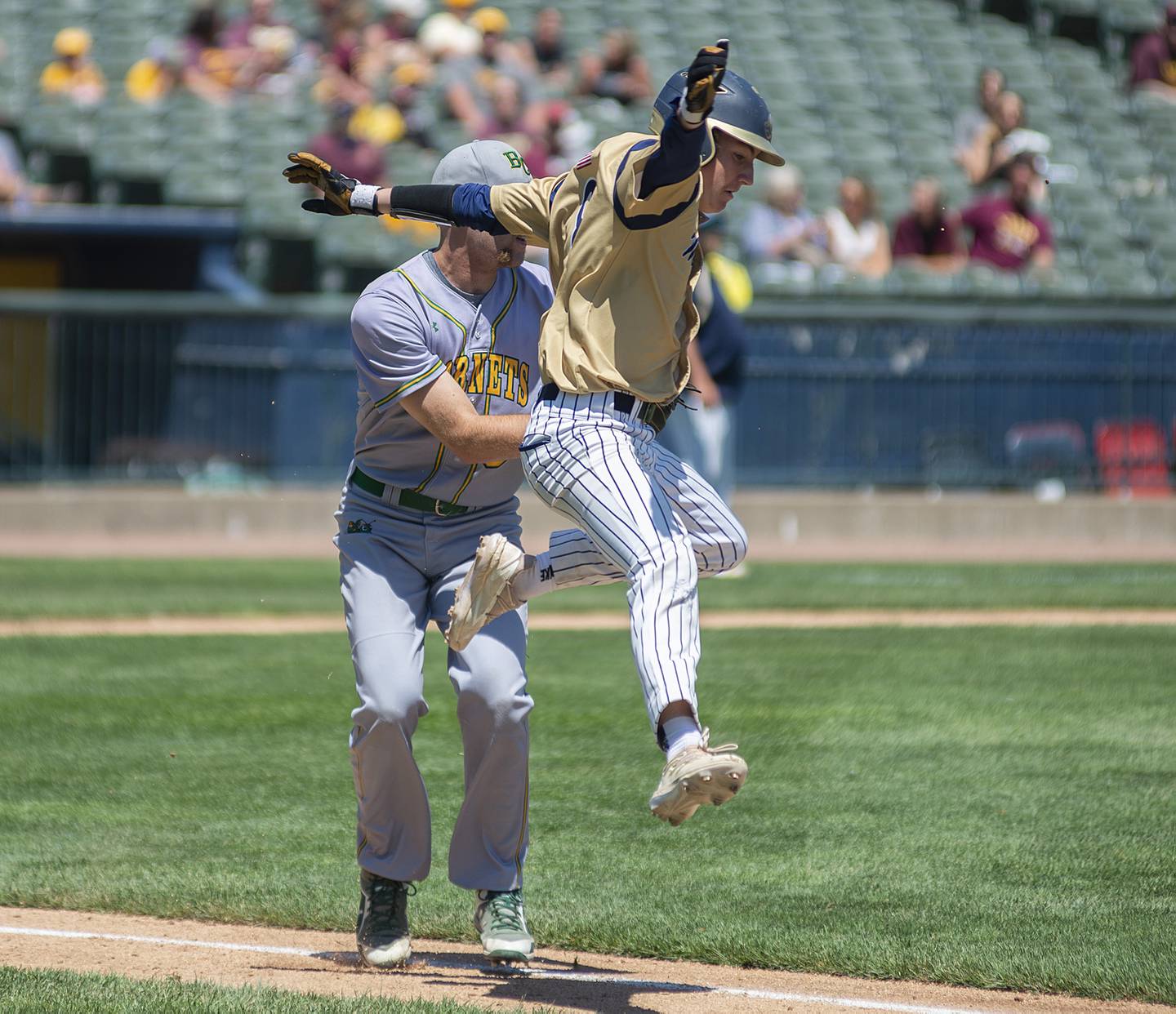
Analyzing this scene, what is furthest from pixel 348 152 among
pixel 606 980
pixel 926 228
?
pixel 606 980

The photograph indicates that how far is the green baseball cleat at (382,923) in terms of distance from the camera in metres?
4.28

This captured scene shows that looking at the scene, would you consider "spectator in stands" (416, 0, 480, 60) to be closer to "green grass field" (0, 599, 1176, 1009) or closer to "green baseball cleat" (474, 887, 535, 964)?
"green grass field" (0, 599, 1176, 1009)

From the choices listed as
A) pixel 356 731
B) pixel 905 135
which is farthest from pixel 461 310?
pixel 905 135

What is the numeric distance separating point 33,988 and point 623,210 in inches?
88.5

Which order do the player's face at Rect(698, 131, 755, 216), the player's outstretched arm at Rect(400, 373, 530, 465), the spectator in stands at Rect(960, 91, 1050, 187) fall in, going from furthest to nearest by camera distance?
the spectator in stands at Rect(960, 91, 1050, 187) → the player's outstretched arm at Rect(400, 373, 530, 465) → the player's face at Rect(698, 131, 755, 216)

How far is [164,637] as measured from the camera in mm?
10047

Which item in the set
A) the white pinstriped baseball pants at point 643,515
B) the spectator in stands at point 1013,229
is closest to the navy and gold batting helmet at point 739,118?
the white pinstriped baseball pants at point 643,515

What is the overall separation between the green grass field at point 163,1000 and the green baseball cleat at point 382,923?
15.5 inches

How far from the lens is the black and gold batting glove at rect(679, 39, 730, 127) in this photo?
3.54 m

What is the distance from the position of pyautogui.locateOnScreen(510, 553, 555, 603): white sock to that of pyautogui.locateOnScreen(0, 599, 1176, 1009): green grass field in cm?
100

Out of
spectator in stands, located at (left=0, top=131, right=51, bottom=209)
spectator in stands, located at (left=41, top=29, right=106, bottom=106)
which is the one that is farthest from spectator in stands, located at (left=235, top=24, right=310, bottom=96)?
spectator in stands, located at (left=0, top=131, right=51, bottom=209)

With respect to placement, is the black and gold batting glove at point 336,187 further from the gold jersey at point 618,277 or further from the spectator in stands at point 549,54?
the spectator in stands at point 549,54

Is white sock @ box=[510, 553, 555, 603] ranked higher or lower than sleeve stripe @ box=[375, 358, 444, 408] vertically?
lower

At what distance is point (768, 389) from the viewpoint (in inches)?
596
